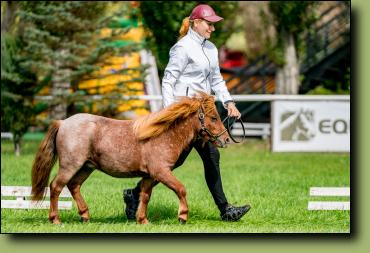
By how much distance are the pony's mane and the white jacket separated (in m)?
0.19

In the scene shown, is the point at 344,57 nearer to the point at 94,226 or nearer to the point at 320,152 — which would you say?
the point at 320,152

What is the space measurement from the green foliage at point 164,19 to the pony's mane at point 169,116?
37.7 ft

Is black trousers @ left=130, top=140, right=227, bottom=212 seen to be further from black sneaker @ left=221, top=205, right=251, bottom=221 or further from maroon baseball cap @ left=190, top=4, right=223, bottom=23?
maroon baseball cap @ left=190, top=4, right=223, bottom=23

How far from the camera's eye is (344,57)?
79.7ft

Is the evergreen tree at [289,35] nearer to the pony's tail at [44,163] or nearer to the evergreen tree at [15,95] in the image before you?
the evergreen tree at [15,95]

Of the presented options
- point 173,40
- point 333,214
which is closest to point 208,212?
point 333,214

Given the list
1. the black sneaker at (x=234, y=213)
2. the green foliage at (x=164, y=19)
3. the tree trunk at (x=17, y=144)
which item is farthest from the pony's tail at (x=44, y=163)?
the green foliage at (x=164, y=19)

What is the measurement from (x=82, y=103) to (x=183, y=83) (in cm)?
1001

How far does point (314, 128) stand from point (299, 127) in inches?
11.7

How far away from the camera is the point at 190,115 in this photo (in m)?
8.94

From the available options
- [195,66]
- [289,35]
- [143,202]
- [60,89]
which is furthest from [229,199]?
[289,35]

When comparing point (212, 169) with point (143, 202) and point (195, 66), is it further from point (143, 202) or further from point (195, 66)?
point (195, 66)

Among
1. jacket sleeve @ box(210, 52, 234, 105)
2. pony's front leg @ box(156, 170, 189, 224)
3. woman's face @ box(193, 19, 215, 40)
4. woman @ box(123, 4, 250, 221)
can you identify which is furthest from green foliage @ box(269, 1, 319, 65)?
pony's front leg @ box(156, 170, 189, 224)

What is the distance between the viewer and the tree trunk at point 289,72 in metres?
23.0
